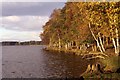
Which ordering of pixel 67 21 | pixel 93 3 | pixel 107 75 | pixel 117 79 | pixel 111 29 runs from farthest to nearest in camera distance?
pixel 67 21, pixel 111 29, pixel 93 3, pixel 107 75, pixel 117 79

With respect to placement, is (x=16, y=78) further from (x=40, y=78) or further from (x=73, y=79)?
(x=73, y=79)

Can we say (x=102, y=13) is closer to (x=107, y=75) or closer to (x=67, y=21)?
(x=107, y=75)

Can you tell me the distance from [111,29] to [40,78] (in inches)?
438

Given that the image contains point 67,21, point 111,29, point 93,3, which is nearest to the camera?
point 93,3

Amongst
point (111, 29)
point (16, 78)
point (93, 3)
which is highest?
point (93, 3)

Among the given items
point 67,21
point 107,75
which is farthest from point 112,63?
point 67,21

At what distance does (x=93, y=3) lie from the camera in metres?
36.6

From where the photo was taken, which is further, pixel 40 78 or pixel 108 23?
pixel 108 23

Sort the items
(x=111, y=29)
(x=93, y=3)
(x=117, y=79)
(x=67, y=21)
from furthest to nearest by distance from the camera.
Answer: (x=67, y=21) → (x=111, y=29) → (x=93, y=3) → (x=117, y=79)

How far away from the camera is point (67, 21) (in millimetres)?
97500

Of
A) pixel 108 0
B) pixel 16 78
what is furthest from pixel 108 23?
pixel 16 78

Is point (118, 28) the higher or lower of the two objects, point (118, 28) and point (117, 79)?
the higher

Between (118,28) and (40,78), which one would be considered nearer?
(40,78)

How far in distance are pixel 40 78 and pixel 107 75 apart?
873 centimetres
